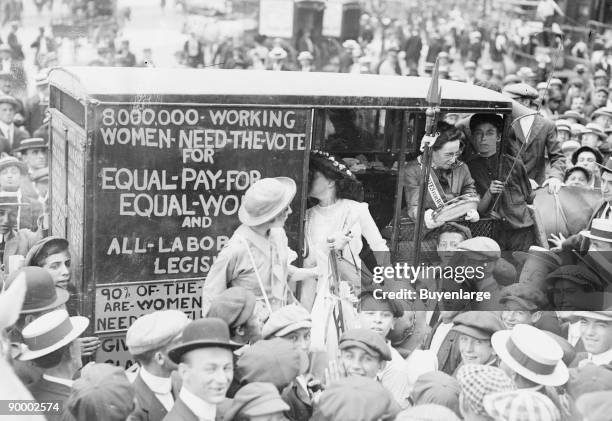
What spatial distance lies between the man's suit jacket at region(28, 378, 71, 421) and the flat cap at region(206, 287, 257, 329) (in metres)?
0.82

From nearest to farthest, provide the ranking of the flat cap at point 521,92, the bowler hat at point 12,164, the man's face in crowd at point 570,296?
the man's face in crowd at point 570,296
the bowler hat at point 12,164
the flat cap at point 521,92

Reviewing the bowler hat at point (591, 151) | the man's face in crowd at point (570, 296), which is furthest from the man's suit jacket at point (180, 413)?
the bowler hat at point (591, 151)

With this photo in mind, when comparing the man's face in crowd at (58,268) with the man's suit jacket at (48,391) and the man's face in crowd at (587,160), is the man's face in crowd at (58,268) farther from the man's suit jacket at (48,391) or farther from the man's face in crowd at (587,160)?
the man's face in crowd at (587,160)

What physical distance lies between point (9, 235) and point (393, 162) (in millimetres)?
2752

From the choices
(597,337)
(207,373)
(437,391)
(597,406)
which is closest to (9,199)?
(207,373)

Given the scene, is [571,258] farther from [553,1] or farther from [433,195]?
[553,1]

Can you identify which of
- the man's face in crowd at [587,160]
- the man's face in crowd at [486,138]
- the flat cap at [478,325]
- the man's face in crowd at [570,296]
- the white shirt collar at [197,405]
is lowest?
the white shirt collar at [197,405]

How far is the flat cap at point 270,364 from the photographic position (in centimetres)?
404

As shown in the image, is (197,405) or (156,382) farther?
(156,382)

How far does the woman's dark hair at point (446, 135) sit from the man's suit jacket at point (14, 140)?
4558 millimetres

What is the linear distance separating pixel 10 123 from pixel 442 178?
17.5ft

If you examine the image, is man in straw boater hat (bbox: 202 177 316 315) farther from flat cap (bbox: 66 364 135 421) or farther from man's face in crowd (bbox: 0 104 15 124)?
man's face in crowd (bbox: 0 104 15 124)

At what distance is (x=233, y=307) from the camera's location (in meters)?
4.57

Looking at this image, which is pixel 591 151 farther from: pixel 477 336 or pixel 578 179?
pixel 477 336
